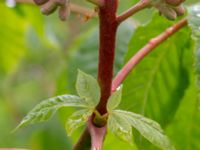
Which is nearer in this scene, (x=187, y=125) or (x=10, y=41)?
(x=187, y=125)

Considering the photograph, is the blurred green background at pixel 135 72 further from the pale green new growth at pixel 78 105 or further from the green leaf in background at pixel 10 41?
the pale green new growth at pixel 78 105

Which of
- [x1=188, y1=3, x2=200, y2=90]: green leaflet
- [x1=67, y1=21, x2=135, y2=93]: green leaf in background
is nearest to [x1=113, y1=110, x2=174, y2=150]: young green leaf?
[x1=188, y1=3, x2=200, y2=90]: green leaflet

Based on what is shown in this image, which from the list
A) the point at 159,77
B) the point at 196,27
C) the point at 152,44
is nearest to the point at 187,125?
the point at 159,77

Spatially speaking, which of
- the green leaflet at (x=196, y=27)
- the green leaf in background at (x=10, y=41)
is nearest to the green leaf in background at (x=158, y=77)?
the green leaflet at (x=196, y=27)

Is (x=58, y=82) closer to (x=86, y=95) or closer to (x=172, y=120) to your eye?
(x=172, y=120)

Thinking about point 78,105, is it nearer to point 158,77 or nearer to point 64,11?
point 64,11

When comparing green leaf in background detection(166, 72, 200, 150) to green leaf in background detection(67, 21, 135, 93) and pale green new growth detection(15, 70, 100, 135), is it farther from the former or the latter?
pale green new growth detection(15, 70, 100, 135)
